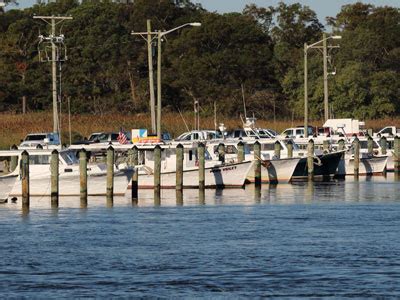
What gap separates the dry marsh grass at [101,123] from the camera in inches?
3654

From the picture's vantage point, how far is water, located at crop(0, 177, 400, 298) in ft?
99.4

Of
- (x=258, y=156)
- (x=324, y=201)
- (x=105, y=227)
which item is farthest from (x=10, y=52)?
(x=105, y=227)

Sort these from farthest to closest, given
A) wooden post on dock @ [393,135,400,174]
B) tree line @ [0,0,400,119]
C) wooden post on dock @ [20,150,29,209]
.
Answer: tree line @ [0,0,400,119], wooden post on dock @ [393,135,400,174], wooden post on dock @ [20,150,29,209]

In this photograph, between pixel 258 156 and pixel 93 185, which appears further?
pixel 258 156

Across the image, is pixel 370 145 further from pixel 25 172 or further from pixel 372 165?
pixel 25 172

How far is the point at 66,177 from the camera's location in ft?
168

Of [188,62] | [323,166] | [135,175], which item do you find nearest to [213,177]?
[135,175]

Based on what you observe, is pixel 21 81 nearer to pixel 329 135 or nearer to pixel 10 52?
pixel 10 52

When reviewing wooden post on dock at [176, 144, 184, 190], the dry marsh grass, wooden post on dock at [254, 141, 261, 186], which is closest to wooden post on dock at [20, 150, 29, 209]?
wooden post on dock at [176, 144, 184, 190]

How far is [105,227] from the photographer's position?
41.7m

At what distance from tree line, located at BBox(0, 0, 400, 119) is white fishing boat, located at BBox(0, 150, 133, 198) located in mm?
63061

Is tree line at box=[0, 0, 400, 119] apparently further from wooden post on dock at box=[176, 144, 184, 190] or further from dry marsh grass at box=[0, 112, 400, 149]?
wooden post on dock at box=[176, 144, 184, 190]

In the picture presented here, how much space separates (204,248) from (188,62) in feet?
281

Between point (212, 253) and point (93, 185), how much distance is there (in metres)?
17.0
